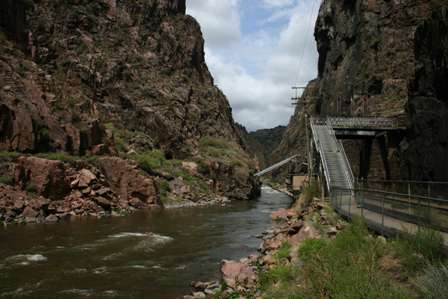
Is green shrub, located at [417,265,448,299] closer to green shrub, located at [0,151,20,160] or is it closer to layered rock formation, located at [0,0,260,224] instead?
green shrub, located at [0,151,20,160]

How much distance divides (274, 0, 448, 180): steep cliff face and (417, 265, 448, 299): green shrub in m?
13.9

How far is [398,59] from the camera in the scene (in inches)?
2157

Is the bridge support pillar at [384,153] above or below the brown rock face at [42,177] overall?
above

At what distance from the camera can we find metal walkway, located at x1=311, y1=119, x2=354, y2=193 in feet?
95.7

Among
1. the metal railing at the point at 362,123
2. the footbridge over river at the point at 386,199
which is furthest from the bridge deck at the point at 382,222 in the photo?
the metal railing at the point at 362,123

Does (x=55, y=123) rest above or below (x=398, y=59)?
below

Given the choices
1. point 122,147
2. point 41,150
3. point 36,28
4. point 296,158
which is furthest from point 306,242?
point 296,158

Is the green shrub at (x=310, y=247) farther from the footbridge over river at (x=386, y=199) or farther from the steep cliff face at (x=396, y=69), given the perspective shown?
the steep cliff face at (x=396, y=69)

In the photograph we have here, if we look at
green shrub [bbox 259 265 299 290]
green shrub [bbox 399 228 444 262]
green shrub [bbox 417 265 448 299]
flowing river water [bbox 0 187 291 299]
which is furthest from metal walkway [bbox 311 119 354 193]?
green shrub [bbox 417 265 448 299]

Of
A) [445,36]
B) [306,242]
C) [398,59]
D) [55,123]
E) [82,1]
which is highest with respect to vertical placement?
[82,1]

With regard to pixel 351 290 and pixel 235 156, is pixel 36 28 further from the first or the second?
pixel 351 290

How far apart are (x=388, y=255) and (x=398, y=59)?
2027 inches

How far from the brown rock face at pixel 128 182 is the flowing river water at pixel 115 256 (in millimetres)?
10319

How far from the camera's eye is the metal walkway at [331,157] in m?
29.2
